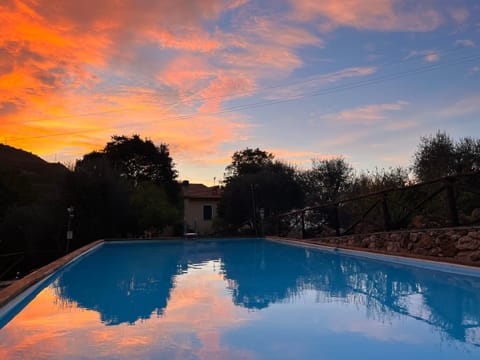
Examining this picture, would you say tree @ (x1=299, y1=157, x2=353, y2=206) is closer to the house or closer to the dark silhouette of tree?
the house

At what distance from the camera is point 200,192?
96.9 feet

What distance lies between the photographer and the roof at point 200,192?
27.5 m

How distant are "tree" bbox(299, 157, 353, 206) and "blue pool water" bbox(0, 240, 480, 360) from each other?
1438 centimetres

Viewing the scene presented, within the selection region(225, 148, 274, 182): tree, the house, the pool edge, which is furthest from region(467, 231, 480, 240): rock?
region(225, 148, 274, 182): tree

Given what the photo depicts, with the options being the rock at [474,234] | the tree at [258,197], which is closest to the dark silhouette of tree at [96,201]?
the tree at [258,197]

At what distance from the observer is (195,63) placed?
1105 cm

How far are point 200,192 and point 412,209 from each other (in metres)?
23.2

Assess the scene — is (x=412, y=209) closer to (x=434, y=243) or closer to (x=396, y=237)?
(x=396, y=237)

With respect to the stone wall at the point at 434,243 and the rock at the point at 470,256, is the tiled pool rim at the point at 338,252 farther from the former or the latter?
the rock at the point at 470,256

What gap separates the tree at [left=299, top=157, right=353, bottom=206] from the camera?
20.1 meters

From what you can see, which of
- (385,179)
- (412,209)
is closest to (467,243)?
(412,209)

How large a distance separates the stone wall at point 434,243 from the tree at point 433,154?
6020 mm

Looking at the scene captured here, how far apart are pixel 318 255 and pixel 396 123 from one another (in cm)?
638

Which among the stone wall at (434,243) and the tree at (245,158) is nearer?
the stone wall at (434,243)
